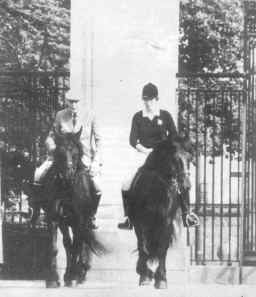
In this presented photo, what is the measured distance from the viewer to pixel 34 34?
12.6m

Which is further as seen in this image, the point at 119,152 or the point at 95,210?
the point at 95,210

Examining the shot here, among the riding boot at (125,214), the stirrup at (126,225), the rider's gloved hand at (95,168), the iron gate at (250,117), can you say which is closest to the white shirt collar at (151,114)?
the rider's gloved hand at (95,168)

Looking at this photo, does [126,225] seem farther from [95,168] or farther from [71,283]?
[71,283]

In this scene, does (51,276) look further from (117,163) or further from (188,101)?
(188,101)

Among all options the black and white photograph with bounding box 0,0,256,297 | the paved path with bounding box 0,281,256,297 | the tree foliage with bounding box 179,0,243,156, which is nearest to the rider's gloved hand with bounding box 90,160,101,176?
the black and white photograph with bounding box 0,0,256,297

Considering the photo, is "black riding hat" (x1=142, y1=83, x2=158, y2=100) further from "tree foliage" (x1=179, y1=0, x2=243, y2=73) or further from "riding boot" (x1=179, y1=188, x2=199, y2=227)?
"tree foliage" (x1=179, y1=0, x2=243, y2=73)

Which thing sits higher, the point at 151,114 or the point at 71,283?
the point at 151,114

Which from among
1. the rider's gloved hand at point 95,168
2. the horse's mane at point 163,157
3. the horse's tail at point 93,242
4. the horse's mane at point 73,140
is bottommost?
the horse's tail at point 93,242

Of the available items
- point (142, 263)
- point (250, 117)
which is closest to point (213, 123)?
point (250, 117)

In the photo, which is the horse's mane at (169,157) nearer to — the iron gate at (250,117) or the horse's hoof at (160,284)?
the horse's hoof at (160,284)

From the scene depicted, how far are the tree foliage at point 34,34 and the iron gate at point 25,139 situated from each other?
463mm

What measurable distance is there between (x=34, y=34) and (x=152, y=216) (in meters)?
3.87

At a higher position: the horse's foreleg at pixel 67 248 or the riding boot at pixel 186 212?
the riding boot at pixel 186 212

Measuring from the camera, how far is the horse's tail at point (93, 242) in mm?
10242
